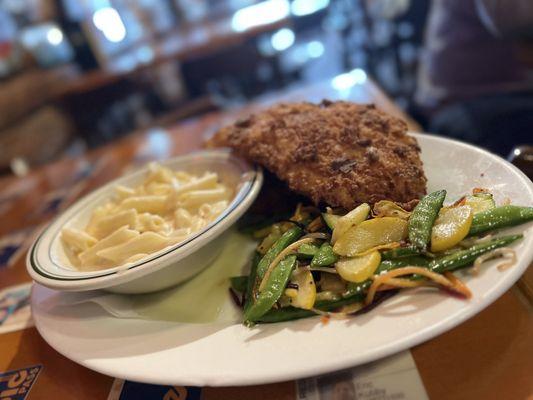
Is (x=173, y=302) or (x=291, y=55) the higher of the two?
(x=173, y=302)

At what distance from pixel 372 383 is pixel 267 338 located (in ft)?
0.82

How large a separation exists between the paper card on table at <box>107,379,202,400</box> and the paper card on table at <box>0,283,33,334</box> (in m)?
0.55

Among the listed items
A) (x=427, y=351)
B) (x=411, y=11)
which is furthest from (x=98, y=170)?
(x=411, y=11)

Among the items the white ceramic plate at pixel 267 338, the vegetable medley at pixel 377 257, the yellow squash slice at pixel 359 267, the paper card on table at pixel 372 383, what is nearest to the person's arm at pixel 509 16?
the white ceramic plate at pixel 267 338

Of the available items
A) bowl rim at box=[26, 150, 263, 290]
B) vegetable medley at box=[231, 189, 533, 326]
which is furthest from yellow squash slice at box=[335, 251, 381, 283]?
bowl rim at box=[26, 150, 263, 290]

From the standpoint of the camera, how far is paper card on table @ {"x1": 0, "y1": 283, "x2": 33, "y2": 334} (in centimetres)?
138

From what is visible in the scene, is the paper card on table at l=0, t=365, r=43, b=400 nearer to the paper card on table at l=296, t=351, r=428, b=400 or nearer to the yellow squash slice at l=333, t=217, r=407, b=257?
the paper card on table at l=296, t=351, r=428, b=400

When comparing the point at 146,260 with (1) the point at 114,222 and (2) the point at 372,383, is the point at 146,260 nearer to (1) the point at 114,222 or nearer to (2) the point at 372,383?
(1) the point at 114,222

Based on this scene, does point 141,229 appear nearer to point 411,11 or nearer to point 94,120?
point 411,11

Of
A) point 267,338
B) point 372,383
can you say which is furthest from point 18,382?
point 372,383

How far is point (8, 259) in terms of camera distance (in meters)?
1.98

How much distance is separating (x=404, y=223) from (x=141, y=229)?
0.86 meters

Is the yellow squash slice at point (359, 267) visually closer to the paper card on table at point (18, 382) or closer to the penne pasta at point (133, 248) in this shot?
the penne pasta at point (133, 248)

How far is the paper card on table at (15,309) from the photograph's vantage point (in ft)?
4.53
